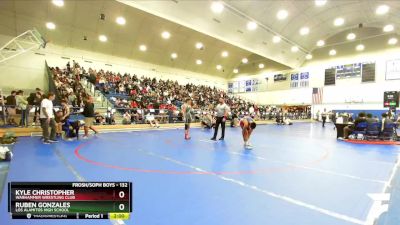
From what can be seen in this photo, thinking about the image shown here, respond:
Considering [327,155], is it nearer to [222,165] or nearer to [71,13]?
[222,165]

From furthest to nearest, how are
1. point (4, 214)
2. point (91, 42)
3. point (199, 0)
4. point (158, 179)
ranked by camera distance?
1. point (91, 42)
2. point (199, 0)
3. point (158, 179)
4. point (4, 214)

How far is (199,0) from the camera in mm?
13656

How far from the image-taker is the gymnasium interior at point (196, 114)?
2.72m

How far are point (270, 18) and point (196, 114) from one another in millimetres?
9259

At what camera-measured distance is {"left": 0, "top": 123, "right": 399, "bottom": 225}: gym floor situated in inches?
103

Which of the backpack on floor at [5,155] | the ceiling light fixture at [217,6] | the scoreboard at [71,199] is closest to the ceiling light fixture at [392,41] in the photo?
the ceiling light fixture at [217,6]

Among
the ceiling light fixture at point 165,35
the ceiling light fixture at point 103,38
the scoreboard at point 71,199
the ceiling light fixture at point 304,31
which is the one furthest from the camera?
the ceiling light fixture at point 304,31

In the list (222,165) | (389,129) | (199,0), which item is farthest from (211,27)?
(222,165)

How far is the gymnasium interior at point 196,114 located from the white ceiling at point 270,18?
0.12 meters

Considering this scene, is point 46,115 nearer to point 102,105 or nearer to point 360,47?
point 102,105

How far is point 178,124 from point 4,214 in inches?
527

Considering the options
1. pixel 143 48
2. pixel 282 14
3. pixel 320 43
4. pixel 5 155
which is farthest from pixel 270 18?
pixel 5 155

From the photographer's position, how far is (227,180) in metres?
3.92

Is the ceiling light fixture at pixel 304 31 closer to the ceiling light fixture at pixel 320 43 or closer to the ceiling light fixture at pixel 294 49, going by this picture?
the ceiling light fixture at pixel 294 49
